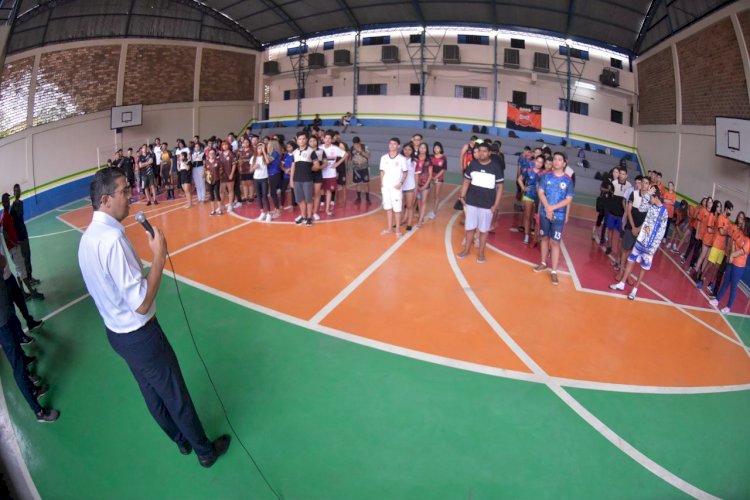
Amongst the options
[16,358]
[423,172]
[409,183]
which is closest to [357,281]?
[409,183]

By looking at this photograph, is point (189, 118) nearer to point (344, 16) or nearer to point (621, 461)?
point (344, 16)

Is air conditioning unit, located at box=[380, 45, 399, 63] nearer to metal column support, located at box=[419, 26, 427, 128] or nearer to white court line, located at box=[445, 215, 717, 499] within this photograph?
metal column support, located at box=[419, 26, 427, 128]

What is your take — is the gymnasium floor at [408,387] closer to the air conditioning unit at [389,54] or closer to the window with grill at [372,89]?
the air conditioning unit at [389,54]

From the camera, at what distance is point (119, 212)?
2.49 metres

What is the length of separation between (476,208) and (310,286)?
3090mm

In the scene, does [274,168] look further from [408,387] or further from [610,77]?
[610,77]

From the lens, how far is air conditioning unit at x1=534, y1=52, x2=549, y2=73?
856 inches

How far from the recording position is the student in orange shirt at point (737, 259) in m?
5.75

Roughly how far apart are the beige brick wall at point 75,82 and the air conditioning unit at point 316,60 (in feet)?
34.3

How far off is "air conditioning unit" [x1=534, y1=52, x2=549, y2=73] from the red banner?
1.89 meters

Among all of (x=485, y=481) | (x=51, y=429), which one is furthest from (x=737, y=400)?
(x=51, y=429)

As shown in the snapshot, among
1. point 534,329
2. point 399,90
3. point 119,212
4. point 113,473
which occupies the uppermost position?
point 399,90

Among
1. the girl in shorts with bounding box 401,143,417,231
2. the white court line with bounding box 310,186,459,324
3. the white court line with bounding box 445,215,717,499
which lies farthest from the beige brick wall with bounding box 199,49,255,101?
the white court line with bounding box 445,215,717,499

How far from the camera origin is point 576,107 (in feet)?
74.8
